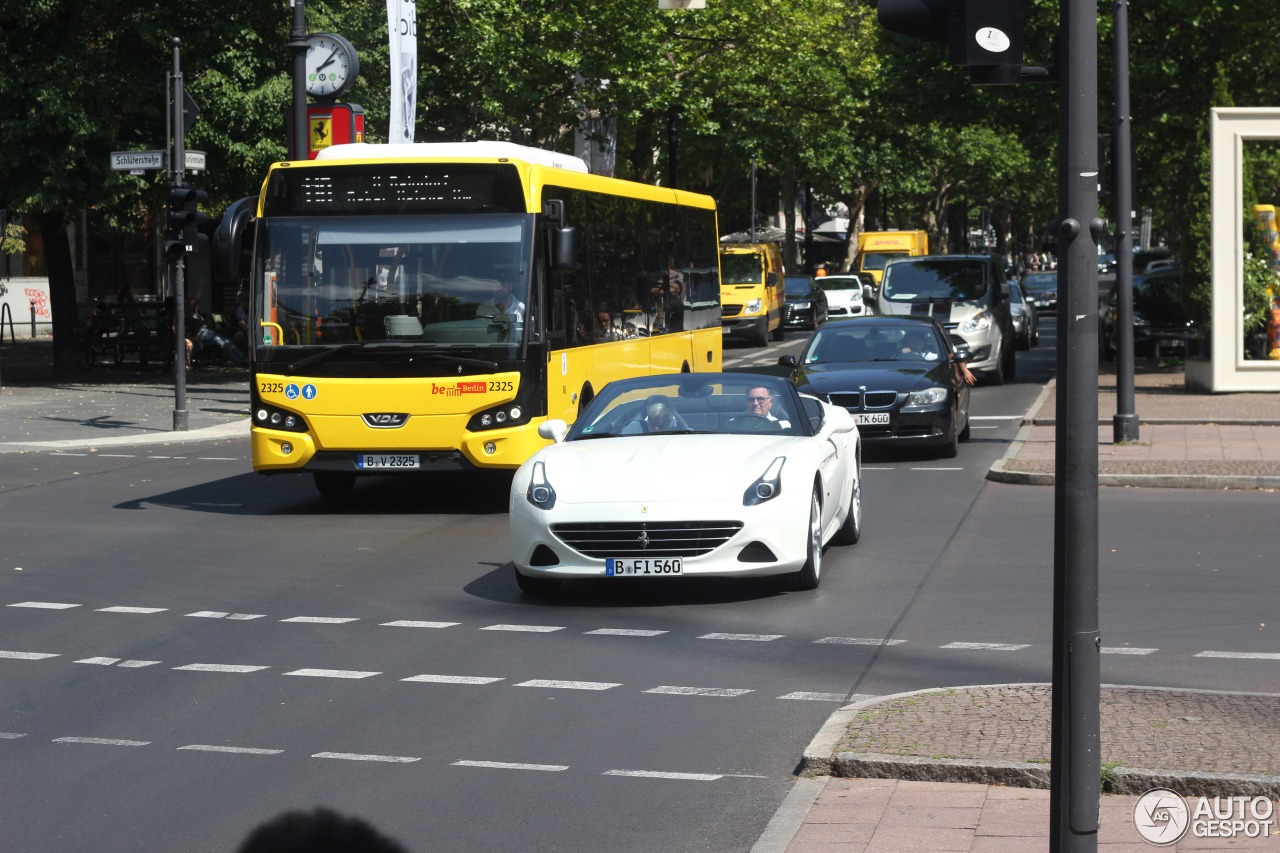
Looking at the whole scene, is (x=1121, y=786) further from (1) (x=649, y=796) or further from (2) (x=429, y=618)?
(2) (x=429, y=618)

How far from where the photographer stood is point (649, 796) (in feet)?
19.2

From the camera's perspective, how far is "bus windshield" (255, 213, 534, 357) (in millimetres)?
14117

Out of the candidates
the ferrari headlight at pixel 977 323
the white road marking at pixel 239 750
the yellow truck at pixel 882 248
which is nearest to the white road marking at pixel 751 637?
the white road marking at pixel 239 750

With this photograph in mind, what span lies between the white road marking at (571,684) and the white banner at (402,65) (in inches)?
662

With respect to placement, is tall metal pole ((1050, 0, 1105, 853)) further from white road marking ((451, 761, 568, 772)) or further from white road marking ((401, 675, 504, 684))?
white road marking ((401, 675, 504, 684))

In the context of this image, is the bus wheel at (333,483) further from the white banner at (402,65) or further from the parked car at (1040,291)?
the parked car at (1040,291)

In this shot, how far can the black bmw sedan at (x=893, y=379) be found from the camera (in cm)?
1730

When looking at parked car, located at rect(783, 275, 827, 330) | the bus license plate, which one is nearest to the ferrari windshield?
the bus license plate

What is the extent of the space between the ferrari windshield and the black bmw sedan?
18.0ft

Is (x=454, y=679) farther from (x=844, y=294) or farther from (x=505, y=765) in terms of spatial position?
(x=844, y=294)

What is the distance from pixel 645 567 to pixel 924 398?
829 cm

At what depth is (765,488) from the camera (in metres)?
9.79

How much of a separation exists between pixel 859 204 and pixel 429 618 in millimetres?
66395

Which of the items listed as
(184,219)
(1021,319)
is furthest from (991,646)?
(1021,319)
